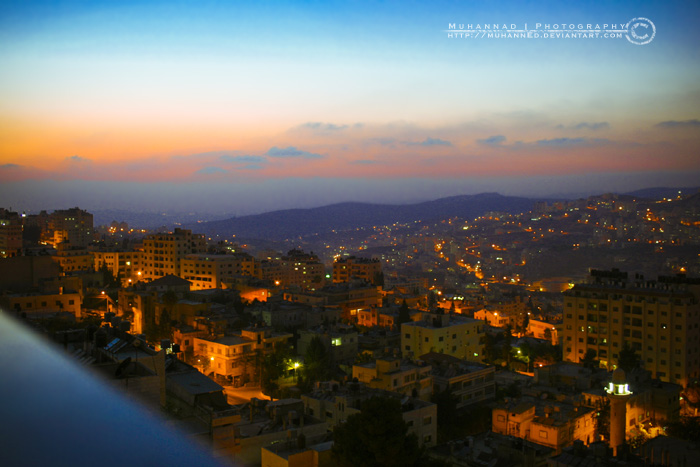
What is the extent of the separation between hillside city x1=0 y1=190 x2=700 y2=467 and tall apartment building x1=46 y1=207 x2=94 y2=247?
3.08 ft

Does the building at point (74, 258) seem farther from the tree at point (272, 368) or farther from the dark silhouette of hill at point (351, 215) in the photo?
the dark silhouette of hill at point (351, 215)

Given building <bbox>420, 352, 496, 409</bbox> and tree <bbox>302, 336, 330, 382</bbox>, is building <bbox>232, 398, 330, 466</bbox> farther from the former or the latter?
tree <bbox>302, 336, 330, 382</bbox>

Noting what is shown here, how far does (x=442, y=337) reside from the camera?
1115 centimetres

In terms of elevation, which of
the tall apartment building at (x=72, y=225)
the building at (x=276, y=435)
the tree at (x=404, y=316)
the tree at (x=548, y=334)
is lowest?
the tree at (x=548, y=334)

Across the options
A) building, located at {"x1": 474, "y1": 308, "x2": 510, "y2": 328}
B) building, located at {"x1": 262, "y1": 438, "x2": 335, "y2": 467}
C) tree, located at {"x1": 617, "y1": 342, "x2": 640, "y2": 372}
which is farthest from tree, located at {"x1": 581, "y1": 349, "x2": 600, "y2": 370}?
building, located at {"x1": 262, "y1": 438, "x2": 335, "y2": 467}

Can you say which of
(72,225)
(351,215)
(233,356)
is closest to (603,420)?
(233,356)

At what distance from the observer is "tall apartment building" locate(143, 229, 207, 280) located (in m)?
21.1

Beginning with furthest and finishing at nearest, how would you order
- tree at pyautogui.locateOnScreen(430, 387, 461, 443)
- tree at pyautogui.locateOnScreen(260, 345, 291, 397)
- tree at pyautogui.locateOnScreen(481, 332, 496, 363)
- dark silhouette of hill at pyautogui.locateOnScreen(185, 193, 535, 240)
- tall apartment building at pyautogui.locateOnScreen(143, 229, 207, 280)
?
dark silhouette of hill at pyautogui.locateOnScreen(185, 193, 535, 240), tall apartment building at pyautogui.locateOnScreen(143, 229, 207, 280), tree at pyautogui.locateOnScreen(481, 332, 496, 363), tree at pyautogui.locateOnScreen(260, 345, 291, 397), tree at pyautogui.locateOnScreen(430, 387, 461, 443)

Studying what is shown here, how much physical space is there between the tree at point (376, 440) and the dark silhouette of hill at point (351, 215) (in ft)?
222

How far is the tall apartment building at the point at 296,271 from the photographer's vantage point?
24.1m

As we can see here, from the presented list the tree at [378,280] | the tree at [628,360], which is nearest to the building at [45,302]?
the tree at [628,360]

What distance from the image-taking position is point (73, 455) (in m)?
1.99

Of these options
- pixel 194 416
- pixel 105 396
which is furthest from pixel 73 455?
pixel 194 416

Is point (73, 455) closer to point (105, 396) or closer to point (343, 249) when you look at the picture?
point (105, 396)
